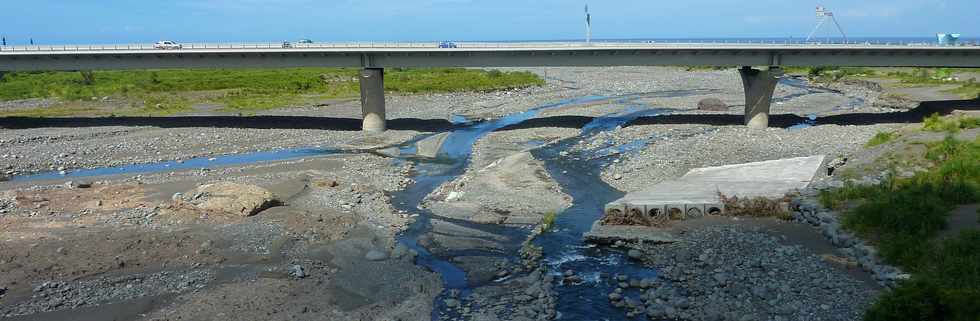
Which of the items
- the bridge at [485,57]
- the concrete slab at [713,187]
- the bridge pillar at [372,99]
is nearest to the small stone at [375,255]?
the concrete slab at [713,187]

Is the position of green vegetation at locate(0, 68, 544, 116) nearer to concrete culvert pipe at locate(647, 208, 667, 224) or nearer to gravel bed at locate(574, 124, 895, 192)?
gravel bed at locate(574, 124, 895, 192)

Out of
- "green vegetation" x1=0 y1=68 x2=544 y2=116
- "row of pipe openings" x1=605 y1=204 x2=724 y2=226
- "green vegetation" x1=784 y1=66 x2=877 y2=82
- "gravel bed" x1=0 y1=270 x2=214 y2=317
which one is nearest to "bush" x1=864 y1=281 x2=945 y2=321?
"row of pipe openings" x1=605 y1=204 x2=724 y2=226

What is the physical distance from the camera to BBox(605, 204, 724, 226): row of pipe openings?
25.4 metres

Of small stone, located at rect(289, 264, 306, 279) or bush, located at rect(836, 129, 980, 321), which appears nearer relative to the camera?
bush, located at rect(836, 129, 980, 321)

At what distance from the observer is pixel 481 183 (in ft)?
106

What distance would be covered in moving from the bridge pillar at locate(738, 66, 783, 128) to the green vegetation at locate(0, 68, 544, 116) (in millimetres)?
39711

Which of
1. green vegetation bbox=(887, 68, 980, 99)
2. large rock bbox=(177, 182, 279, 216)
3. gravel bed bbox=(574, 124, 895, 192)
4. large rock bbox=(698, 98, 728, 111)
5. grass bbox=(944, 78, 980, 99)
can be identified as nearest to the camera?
large rock bbox=(177, 182, 279, 216)

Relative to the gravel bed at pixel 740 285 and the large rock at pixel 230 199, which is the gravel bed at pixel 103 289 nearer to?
the large rock at pixel 230 199

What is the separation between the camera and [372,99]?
50.0 meters

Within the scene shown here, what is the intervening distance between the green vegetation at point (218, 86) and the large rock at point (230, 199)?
121 feet

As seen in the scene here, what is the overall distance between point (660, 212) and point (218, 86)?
69.3 m

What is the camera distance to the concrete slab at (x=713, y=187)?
26031 millimetres

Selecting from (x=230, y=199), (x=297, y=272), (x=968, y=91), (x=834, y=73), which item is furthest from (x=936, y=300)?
(x=834, y=73)

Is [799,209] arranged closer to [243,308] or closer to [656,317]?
[656,317]
